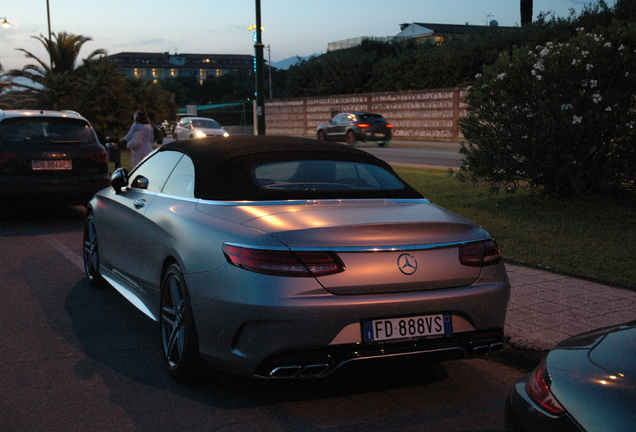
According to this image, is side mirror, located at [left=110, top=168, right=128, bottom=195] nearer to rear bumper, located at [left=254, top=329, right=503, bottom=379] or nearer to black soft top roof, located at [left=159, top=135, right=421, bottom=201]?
black soft top roof, located at [left=159, top=135, right=421, bottom=201]

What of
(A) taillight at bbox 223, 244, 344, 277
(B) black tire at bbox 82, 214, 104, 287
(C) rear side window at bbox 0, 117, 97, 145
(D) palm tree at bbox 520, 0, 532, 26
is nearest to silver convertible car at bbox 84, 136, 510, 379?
(A) taillight at bbox 223, 244, 344, 277

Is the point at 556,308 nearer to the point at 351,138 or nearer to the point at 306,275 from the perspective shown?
the point at 306,275

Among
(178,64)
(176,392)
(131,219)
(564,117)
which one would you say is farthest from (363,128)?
(178,64)

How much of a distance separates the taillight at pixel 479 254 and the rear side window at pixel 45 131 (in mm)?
8473

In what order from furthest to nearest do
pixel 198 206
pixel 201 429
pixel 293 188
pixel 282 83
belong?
pixel 282 83 < pixel 293 188 < pixel 198 206 < pixel 201 429

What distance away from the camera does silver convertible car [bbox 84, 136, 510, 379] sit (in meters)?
3.73

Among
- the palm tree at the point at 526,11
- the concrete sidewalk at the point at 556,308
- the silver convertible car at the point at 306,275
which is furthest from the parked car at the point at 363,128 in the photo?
the silver convertible car at the point at 306,275

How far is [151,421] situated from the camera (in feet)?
12.6

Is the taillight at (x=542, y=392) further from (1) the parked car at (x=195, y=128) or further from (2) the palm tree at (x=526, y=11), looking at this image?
(2) the palm tree at (x=526, y=11)

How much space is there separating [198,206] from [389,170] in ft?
4.78

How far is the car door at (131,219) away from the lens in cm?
538

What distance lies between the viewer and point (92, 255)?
22.9ft

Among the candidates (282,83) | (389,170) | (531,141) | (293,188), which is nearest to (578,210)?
(531,141)

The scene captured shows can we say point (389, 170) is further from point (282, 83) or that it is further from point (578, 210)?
point (282, 83)
